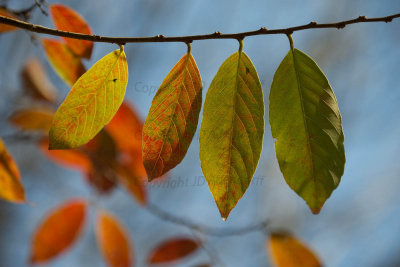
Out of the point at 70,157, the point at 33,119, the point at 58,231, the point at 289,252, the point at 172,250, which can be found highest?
the point at 33,119

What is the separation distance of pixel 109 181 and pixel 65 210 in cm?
26

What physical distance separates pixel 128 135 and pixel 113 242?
49 cm

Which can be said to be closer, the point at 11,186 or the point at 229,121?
the point at 229,121

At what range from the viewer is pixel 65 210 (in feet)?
4.96

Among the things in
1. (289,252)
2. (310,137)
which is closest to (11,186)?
(310,137)

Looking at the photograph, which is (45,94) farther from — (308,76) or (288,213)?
(288,213)

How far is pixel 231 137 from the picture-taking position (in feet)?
1.93

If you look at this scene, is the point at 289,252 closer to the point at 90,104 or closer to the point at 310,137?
the point at 310,137

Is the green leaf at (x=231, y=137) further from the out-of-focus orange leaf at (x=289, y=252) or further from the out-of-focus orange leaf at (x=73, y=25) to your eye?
the out-of-focus orange leaf at (x=289, y=252)

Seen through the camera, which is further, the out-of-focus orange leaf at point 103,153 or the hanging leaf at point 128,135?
the out-of-focus orange leaf at point 103,153

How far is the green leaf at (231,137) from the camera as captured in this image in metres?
0.57

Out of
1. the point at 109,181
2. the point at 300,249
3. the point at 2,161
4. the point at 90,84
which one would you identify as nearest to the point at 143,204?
the point at 109,181

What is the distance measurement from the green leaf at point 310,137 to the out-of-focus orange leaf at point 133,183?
991 millimetres

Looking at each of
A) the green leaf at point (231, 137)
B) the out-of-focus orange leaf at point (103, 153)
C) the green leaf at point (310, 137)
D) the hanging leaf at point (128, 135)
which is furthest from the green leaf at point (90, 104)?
the out-of-focus orange leaf at point (103, 153)
